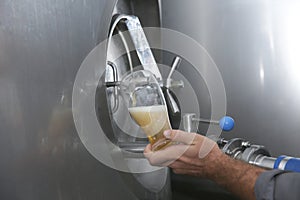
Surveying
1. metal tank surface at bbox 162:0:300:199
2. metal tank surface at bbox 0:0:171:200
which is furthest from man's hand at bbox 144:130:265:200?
metal tank surface at bbox 162:0:300:199

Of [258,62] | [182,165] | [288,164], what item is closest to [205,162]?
[182,165]

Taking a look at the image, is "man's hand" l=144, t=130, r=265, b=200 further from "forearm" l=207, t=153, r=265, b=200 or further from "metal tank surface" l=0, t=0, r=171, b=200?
"metal tank surface" l=0, t=0, r=171, b=200

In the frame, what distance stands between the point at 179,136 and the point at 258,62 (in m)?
0.39

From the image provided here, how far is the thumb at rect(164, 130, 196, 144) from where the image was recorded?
0.62 meters

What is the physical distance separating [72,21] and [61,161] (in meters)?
0.20

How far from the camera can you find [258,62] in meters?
0.90

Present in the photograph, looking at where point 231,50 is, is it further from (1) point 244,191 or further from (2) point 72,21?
(2) point 72,21

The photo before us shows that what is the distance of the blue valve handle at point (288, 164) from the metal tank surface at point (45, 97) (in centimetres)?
33

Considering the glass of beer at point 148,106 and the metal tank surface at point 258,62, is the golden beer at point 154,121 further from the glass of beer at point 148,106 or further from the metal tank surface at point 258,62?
the metal tank surface at point 258,62

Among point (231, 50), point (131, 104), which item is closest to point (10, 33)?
point (131, 104)

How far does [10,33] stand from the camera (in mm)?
374

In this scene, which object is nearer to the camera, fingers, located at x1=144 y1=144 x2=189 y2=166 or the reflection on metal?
fingers, located at x1=144 y1=144 x2=189 y2=166

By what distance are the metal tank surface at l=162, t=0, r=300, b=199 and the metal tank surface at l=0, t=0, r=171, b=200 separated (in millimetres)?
456

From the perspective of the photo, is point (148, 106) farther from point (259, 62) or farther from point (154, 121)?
point (259, 62)
